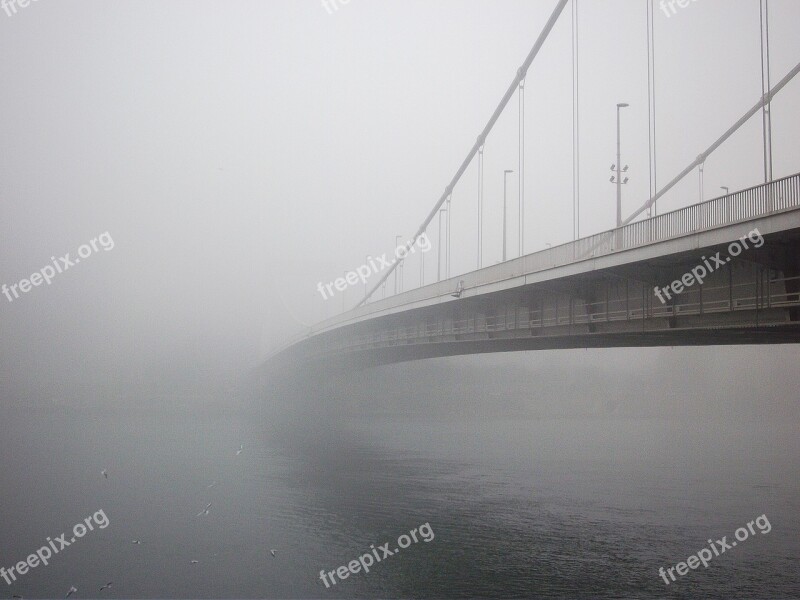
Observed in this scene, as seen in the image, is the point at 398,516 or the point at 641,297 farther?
Answer: the point at 398,516

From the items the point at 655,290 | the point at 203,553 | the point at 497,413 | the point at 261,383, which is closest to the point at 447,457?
the point at 203,553

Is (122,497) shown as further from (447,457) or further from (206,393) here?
(206,393)

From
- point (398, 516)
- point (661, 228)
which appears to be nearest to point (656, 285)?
point (661, 228)

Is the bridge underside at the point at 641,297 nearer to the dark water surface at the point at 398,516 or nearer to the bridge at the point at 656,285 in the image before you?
the bridge at the point at 656,285

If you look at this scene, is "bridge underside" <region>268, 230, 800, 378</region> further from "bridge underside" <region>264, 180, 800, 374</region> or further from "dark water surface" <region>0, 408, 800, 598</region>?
"dark water surface" <region>0, 408, 800, 598</region>

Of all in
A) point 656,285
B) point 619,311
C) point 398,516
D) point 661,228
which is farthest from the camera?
point 398,516

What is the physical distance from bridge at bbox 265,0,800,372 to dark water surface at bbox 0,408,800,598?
7.71 m

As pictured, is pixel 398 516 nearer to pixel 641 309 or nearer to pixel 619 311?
pixel 619 311

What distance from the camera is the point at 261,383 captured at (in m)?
Answer: 126

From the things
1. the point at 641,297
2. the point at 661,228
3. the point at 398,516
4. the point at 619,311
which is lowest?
the point at 398,516

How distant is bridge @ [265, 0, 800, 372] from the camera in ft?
61.5

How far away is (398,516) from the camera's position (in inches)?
1254

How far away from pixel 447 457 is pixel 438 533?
24.7 metres

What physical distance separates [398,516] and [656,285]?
15.5 metres
